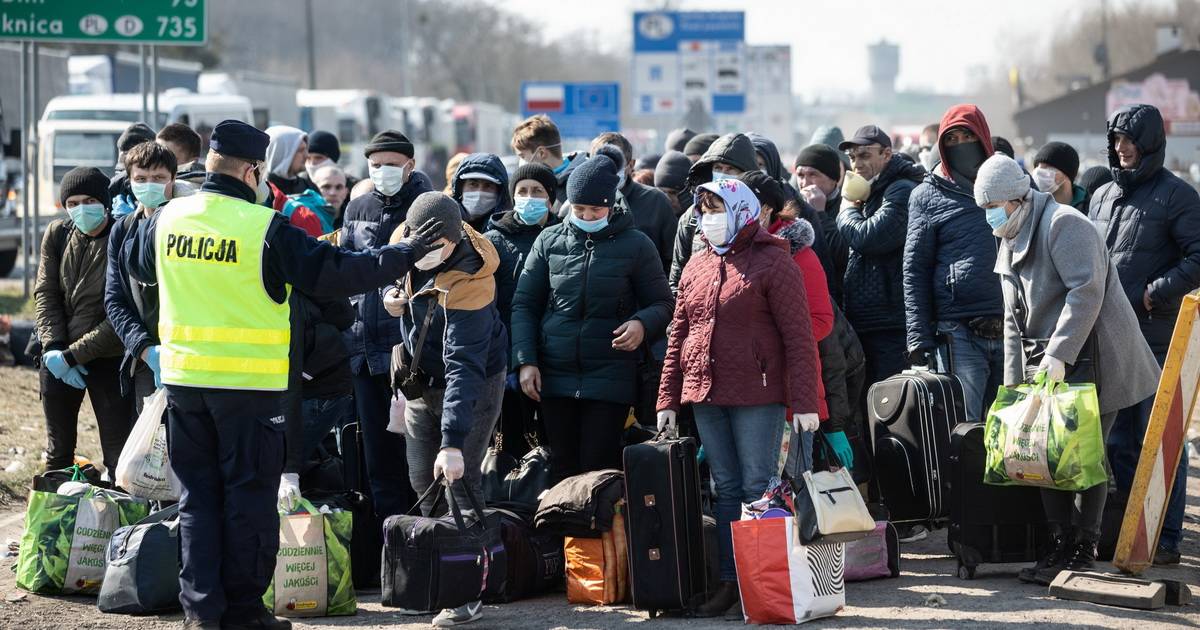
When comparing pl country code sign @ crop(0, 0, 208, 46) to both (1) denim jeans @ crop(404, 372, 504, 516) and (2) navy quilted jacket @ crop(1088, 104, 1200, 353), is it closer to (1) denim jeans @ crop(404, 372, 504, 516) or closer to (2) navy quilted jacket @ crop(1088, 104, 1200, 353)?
(1) denim jeans @ crop(404, 372, 504, 516)

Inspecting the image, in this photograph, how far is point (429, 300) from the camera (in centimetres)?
643

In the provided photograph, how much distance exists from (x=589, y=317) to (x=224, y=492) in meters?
1.91

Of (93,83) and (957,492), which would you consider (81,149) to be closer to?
→ (93,83)

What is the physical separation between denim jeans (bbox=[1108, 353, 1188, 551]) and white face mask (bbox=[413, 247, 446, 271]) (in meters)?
3.31

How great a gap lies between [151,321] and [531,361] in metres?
1.71

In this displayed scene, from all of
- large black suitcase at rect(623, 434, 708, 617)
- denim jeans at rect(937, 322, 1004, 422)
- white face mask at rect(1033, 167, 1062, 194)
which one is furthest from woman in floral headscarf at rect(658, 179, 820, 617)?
white face mask at rect(1033, 167, 1062, 194)

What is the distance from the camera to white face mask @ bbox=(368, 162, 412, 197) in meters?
7.61

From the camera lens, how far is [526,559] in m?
6.80

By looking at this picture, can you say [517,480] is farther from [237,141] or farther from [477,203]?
[237,141]

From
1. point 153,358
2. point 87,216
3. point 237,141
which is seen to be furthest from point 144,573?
point 87,216

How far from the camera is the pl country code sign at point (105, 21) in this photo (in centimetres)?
1493

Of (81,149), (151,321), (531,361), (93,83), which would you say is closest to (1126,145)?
(531,361)

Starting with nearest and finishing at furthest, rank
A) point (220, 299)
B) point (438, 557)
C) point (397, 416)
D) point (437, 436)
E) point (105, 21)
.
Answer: point (220, 299), point (438, 557), point (437, 436), point (397, 416), point (105, 21)

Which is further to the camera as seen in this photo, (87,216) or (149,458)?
(87,216)
